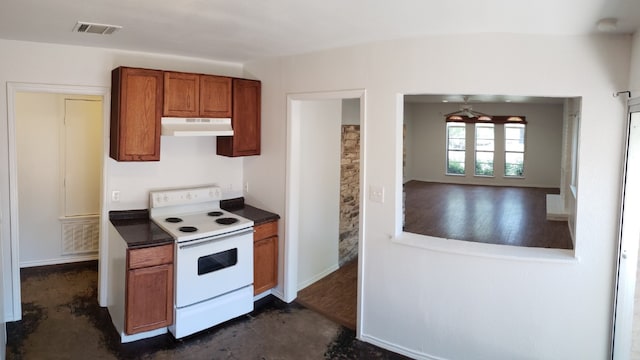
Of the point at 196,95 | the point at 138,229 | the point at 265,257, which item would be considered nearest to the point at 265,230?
the point at 265,257

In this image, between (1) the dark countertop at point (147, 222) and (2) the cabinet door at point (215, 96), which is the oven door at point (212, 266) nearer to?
(1) the dark countertop at point (147, 222)

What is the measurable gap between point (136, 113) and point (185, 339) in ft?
6.14

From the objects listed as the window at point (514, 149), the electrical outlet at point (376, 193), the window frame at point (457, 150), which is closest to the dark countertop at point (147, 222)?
the electrical outlet at point (376, 193)

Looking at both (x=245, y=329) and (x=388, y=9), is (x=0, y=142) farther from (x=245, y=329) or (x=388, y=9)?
(x=388, y=9)

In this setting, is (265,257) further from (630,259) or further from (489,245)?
(630,259)

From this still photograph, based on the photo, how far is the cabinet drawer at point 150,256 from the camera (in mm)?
3291

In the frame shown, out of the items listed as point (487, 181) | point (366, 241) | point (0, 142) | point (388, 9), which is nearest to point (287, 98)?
point (366, 241)

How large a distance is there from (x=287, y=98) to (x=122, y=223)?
72.5 inches

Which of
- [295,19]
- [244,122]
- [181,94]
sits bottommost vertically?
[244,122]

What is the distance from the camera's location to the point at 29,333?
11.6 ft

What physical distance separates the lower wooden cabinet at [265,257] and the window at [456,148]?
32.7 ft

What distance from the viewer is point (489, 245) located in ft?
10.4

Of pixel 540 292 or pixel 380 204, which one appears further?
pixel 380 204

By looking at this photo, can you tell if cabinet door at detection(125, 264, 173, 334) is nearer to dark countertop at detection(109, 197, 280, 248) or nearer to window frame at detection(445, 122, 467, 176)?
dark countertop at detection(109, 197, 280, 248)
